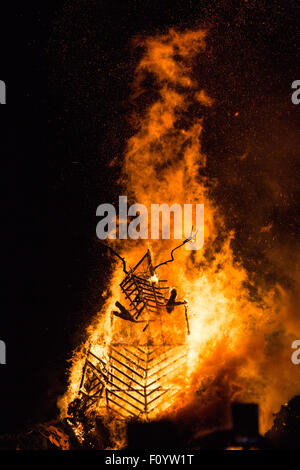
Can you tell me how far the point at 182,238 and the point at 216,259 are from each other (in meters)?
0.72

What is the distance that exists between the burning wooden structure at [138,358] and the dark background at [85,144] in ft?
1.82

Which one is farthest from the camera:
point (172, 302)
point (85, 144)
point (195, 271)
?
point (85, 144)

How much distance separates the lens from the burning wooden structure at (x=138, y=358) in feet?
18.1

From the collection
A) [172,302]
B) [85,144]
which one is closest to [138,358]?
[172,302]

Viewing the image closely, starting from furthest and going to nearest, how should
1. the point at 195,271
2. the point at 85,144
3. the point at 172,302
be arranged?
the point at 85,144 < the point at 195,271 < the point at 172,302

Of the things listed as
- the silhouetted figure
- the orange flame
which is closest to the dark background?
the orange flame

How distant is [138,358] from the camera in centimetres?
565

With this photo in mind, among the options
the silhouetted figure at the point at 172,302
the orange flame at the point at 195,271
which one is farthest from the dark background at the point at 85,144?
the silhouetted figure at the point at 172,302

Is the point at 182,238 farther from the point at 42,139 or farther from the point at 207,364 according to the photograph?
the point at 42,139

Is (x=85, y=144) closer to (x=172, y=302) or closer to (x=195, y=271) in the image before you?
(x=195, y=271)

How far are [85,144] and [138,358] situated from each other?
13.2ft
